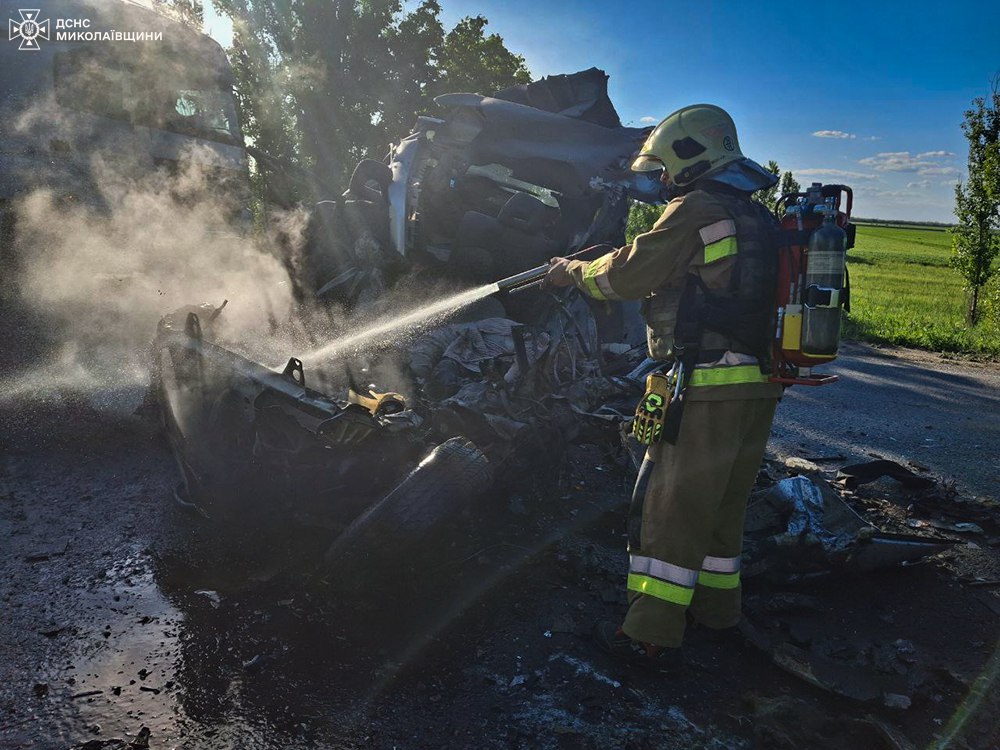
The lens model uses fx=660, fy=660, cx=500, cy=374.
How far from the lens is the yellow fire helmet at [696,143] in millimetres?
2676

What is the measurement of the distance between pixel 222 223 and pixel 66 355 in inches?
108

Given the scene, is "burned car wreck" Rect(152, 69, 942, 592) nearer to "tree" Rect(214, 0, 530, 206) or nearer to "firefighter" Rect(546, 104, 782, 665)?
"firefighter" Rect(546, 104, 782, 665)

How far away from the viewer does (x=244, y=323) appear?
656 centimetres

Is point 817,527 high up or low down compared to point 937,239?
down

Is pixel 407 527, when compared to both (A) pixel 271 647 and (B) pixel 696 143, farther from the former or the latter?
(B) pixel 696 143

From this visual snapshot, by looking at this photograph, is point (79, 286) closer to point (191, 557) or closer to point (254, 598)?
point (191, 557)

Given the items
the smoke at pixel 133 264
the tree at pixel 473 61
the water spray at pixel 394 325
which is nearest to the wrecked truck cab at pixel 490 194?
the water spray at pixel 394 325

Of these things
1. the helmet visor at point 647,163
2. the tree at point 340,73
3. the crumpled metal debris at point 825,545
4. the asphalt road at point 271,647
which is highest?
the tree at point 340,73

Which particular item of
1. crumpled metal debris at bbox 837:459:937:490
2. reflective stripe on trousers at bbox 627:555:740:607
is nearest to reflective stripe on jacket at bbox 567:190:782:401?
reflective stripe on trousers at bbox 627:555:740:607

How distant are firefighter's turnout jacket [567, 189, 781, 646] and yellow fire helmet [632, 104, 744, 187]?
0.42 feet

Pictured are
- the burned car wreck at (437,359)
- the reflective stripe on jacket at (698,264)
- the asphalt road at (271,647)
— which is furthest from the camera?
the burned car wreck at (437,359)

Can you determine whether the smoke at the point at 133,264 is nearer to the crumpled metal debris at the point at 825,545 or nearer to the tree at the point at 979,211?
the crumpled metal debris at the point at 825,545

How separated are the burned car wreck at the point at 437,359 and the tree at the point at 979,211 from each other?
9.45 metres

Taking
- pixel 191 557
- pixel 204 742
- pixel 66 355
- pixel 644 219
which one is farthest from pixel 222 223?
pixel 644 219
